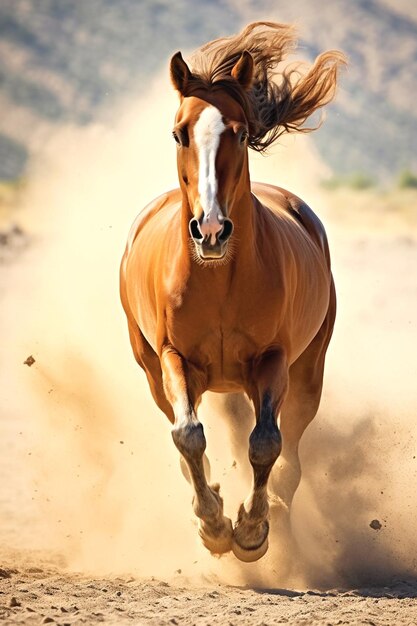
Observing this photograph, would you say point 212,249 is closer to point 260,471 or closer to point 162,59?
point 260,471

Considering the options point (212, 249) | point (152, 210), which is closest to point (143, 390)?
point (152, 210)

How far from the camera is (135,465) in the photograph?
8.23 metres

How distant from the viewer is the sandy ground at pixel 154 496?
5383 millimetres

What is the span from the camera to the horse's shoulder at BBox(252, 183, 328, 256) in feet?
24.1

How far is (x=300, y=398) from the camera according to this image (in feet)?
24.2

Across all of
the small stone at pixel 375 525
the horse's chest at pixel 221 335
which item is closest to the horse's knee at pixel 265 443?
the horse's chest at pixel 221 335

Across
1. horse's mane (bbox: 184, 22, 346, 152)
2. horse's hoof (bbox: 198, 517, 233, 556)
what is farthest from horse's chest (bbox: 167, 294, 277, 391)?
horse's mane (bbox: 184, 22, 346, 152)

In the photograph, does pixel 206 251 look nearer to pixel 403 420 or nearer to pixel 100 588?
pixel 100 588

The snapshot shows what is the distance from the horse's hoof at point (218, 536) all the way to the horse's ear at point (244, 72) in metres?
2.01

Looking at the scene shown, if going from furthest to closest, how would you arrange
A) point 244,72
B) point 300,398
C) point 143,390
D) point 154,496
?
point 143,390
point 154,496
point 300,398
point 244,72

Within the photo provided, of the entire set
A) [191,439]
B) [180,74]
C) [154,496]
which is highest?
[180,74]

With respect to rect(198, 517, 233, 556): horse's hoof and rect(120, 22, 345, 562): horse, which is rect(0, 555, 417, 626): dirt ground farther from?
rect(120, 22, 345, 562): horse

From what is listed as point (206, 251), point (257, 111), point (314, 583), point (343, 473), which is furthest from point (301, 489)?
point (206, 251)

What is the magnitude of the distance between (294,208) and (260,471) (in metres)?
2.43
